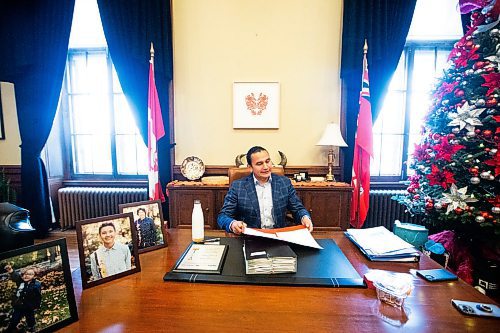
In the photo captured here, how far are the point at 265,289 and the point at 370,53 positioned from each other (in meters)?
2.86

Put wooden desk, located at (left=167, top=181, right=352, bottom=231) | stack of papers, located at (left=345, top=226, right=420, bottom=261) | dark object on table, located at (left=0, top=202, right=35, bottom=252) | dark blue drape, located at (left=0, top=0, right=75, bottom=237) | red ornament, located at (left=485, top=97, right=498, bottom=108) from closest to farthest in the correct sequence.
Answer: stack of papers, located at (left=345, top=226, right=420, bottom=261) < dark object on table, located at (left=0, top=202, right=35, bottom=252) < red ornament, located at (left=485, top=97, right=498, bottom=108) < wooden desk, located at (left=167, top=181, right=352, bottom=231) < dark blue drape, located at (left=0, top=0, right=75, bottom=237)

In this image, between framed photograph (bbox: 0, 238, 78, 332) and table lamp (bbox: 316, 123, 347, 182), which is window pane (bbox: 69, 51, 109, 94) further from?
framed photograph (bbox: 0, 238, 78, 332)

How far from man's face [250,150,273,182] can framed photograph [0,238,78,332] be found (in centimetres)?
123

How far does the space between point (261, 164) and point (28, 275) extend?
1338 mm

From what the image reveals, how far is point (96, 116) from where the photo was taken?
3.44m

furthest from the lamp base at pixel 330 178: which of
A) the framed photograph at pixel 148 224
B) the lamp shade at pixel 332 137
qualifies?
the framed photograph at pixel 148 224

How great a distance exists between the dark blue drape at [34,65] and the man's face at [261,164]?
9.40 ft

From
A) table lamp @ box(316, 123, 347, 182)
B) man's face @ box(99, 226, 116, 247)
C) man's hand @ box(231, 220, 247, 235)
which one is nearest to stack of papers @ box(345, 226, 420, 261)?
man's hand @ box(231, 220, 247, 235)

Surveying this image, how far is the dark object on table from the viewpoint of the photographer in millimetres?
1639

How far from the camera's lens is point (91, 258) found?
910 millimetres

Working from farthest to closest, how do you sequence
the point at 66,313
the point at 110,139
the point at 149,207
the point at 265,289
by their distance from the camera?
the point at 110,139 → the point at 149,207 → the point at 265,289 → the point at 66,313

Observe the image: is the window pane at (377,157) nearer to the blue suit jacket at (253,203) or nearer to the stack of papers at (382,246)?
the blue suit jacket at (253,203)

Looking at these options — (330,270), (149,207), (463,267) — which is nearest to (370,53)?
(463,267)

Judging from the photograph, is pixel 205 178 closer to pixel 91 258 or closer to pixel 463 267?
pixel 91 258
